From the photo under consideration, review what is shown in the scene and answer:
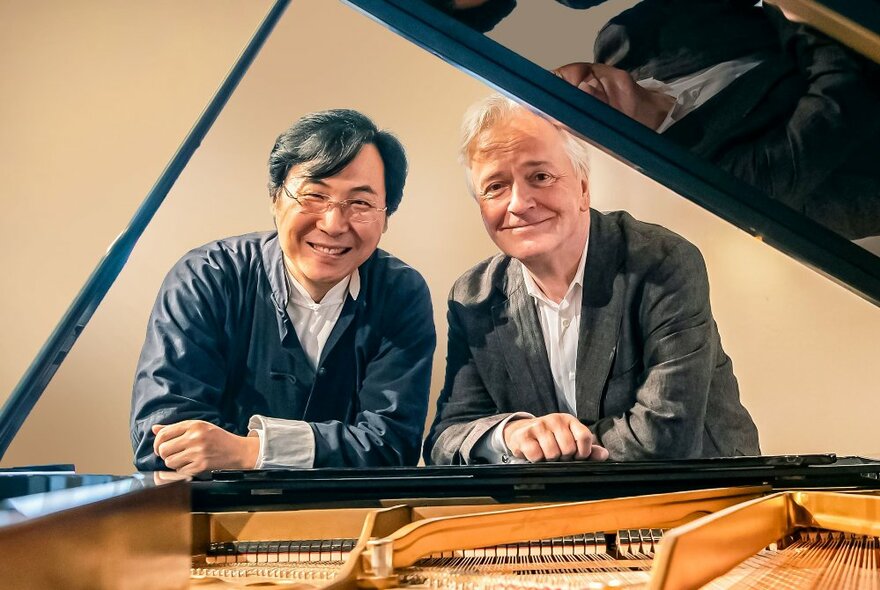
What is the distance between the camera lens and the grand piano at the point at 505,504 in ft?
3.54

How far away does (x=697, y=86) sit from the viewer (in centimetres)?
216

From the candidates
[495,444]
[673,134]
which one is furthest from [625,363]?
[673,134]

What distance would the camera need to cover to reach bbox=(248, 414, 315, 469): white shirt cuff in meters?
2.52

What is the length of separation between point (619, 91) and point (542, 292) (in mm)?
633

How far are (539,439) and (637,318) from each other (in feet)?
1.49

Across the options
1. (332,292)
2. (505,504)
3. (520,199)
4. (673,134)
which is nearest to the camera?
(673,134)

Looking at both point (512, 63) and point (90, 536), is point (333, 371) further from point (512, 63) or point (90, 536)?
point (90, 536)

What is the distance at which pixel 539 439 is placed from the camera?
244 centimetres

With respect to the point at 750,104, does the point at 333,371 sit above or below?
below

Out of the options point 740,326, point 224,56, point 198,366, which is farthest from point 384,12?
point 740,326

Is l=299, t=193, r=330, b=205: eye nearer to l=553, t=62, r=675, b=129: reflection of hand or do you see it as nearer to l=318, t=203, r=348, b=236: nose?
l=318, t=203, r=348, b=236: nose

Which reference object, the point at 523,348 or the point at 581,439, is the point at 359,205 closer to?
the point at 523,348

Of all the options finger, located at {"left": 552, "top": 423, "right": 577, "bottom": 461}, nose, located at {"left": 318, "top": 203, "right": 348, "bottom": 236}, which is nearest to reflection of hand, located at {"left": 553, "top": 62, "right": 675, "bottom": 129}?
nose, located at {"left": 318, "top": 203, "right": 348, "bottom": 236}

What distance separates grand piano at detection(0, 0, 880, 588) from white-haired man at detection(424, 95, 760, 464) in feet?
0.44
